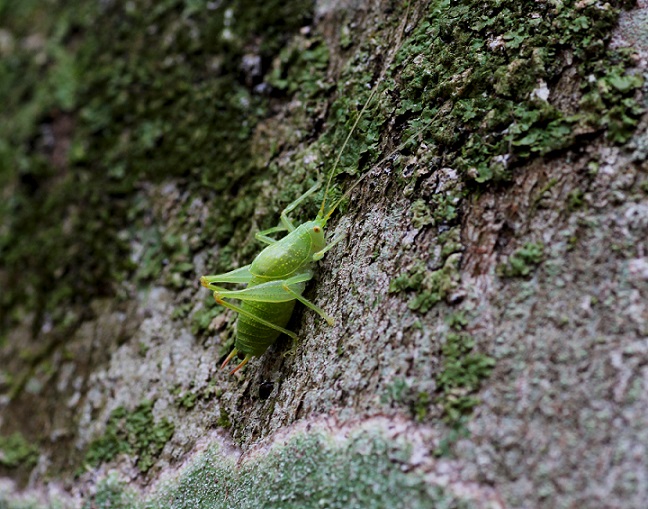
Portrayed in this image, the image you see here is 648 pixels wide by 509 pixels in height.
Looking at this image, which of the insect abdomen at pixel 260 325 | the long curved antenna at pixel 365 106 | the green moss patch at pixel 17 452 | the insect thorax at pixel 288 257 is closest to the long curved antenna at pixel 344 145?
the long curved antenna at pixel 365 106

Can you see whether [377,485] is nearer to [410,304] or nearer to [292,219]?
[410,304]

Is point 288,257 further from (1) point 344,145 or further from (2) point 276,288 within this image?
(1) point 344,145

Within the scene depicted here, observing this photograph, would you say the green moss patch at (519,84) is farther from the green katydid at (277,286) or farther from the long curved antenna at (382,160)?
the green katydid at (277,286)

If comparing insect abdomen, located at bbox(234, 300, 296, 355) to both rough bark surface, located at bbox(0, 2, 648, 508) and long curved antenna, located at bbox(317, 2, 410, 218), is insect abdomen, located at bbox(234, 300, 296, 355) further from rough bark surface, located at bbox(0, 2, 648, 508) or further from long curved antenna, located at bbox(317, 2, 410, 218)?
long curved antenna, located at bbox(317, 2, 410, 218)

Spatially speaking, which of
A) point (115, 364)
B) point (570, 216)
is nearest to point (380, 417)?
point (570, 216)

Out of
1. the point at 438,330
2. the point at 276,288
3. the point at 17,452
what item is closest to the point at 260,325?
the point at 276,288

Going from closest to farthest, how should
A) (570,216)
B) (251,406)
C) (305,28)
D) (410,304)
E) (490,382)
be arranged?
1. (490,382)
2. (570,216)
3. (410,304)
4. (251,406)
5. (305,28)

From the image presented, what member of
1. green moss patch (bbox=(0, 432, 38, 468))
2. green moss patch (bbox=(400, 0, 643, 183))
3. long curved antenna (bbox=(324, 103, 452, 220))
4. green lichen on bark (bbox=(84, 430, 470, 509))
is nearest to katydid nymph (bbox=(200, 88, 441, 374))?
long curved antenna (bbox=(324, 103, 452, 220))

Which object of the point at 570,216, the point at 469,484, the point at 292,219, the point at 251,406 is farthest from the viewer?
the point at 292,219
